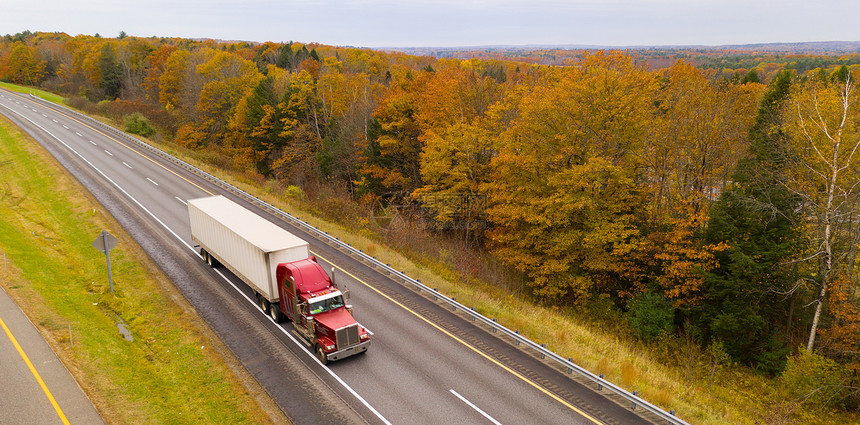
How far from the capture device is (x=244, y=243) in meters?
18.7

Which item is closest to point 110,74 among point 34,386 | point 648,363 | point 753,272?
point 34,386

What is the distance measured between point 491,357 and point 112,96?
103 meters

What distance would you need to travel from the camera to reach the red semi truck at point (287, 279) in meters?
15.7

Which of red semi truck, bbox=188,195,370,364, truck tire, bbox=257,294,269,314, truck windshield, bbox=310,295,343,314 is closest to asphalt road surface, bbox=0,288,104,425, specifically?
red semi truck, bbox=188,195,370,364

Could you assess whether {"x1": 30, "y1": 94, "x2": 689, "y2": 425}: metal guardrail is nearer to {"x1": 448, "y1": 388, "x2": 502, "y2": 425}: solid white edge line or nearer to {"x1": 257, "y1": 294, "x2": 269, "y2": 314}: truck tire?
{"x1": 448, "y1": 388, "x2": 502, "y2": 425}: solid white edge line

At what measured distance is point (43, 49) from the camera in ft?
359

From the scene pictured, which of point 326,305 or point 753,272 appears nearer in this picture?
point 326,305

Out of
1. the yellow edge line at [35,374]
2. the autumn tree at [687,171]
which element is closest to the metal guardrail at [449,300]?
the autumn tree at [687,171]

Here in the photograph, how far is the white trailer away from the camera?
17734mm

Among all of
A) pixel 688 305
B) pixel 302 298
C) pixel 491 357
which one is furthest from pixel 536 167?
pixel 302 298

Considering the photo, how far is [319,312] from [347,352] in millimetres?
1741

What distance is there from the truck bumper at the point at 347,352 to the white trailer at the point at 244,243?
157 inches

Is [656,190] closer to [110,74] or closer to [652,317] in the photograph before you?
[652,317]

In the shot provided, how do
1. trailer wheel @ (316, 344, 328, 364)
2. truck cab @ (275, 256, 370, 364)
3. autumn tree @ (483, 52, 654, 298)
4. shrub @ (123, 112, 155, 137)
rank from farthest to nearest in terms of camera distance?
shrub @ (123, 112, 155, 137), autumn tree @ (483, 52, 654, 298), trailer wheel @ (316, 344, 328, 364), truck cab @ (275, 256, 370, 364)
